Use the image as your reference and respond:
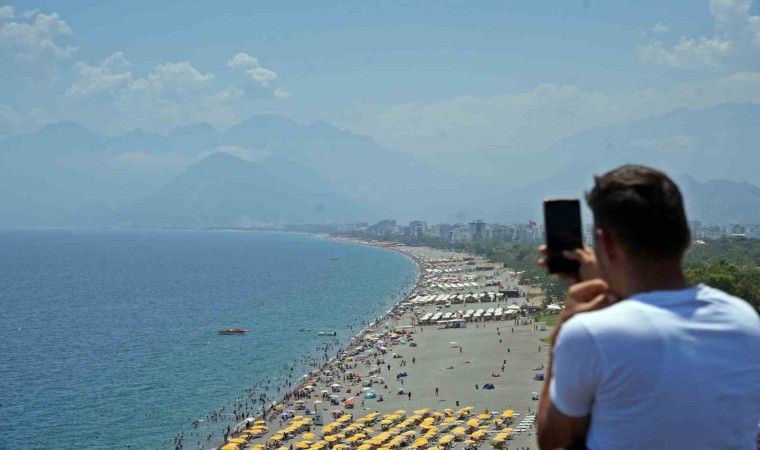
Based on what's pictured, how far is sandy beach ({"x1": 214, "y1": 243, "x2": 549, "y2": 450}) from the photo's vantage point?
26.6 metres

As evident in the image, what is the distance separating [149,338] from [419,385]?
2515cm

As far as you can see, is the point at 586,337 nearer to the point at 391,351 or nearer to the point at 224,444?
the point at 224,444

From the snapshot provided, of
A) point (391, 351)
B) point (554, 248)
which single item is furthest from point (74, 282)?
point (554, 248)

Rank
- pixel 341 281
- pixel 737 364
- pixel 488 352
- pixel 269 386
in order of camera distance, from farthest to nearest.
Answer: pixel 341 281
pixel 488 352
pixel 269 386
pixel 737 364

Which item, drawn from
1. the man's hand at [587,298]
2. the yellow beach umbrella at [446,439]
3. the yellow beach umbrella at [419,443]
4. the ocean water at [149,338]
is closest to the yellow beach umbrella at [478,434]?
the yellow beach umbrella at [446,439]

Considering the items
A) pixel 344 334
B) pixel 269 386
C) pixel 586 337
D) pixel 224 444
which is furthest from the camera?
pixel 344 334

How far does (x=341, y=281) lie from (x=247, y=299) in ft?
61.4

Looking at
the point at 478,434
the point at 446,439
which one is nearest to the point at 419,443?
the point at 446,439

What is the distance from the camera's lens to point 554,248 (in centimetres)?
243

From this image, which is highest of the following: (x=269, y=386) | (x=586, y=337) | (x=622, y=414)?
(x=586, y=337)

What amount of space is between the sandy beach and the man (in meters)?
23.1

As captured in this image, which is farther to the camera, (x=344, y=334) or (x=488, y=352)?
(x=344, y=334)

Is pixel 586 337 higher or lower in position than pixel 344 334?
higher

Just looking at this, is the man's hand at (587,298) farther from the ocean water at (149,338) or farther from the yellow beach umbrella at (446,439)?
the ocean water at (149,338)
